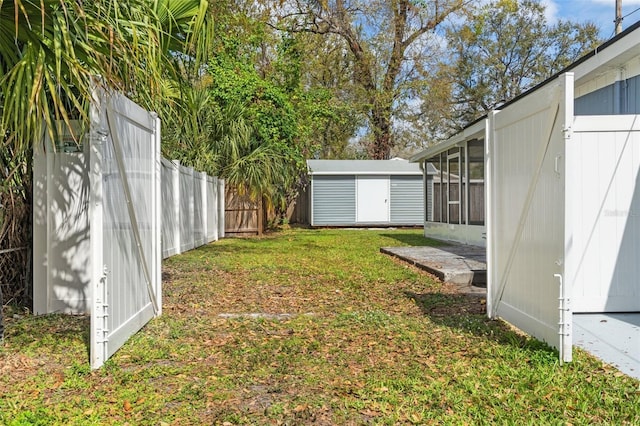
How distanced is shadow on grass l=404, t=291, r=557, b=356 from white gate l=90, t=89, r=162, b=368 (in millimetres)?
2731

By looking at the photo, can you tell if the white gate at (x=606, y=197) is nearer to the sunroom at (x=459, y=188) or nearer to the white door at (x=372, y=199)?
the sunroom at (x=459, y=188)

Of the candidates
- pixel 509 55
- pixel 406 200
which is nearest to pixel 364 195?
pixel 406 200

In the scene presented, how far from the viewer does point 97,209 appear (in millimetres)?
3537

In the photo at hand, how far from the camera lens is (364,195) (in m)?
21.1

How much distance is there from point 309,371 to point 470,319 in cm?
209

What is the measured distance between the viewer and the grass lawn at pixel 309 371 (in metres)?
2.86

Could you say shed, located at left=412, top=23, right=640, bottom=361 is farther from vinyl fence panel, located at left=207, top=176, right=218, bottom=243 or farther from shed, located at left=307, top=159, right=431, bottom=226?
shed, located at left=307, top=159, right=431, bottom=226

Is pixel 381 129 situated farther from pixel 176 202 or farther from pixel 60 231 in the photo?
pixel 60 231

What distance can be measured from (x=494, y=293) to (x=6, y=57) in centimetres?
448

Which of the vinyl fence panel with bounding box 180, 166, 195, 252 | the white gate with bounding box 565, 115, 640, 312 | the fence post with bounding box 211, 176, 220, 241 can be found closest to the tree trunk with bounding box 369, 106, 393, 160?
the fence post with bounding box 211, 176, 220, 241

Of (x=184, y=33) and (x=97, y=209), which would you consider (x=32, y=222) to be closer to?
(x=97, y=209)

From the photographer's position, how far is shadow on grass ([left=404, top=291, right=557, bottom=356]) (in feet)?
13.4

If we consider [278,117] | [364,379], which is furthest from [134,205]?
[278,117]

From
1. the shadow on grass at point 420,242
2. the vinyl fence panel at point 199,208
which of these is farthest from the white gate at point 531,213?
the vinyl fence panel at point 199,208
